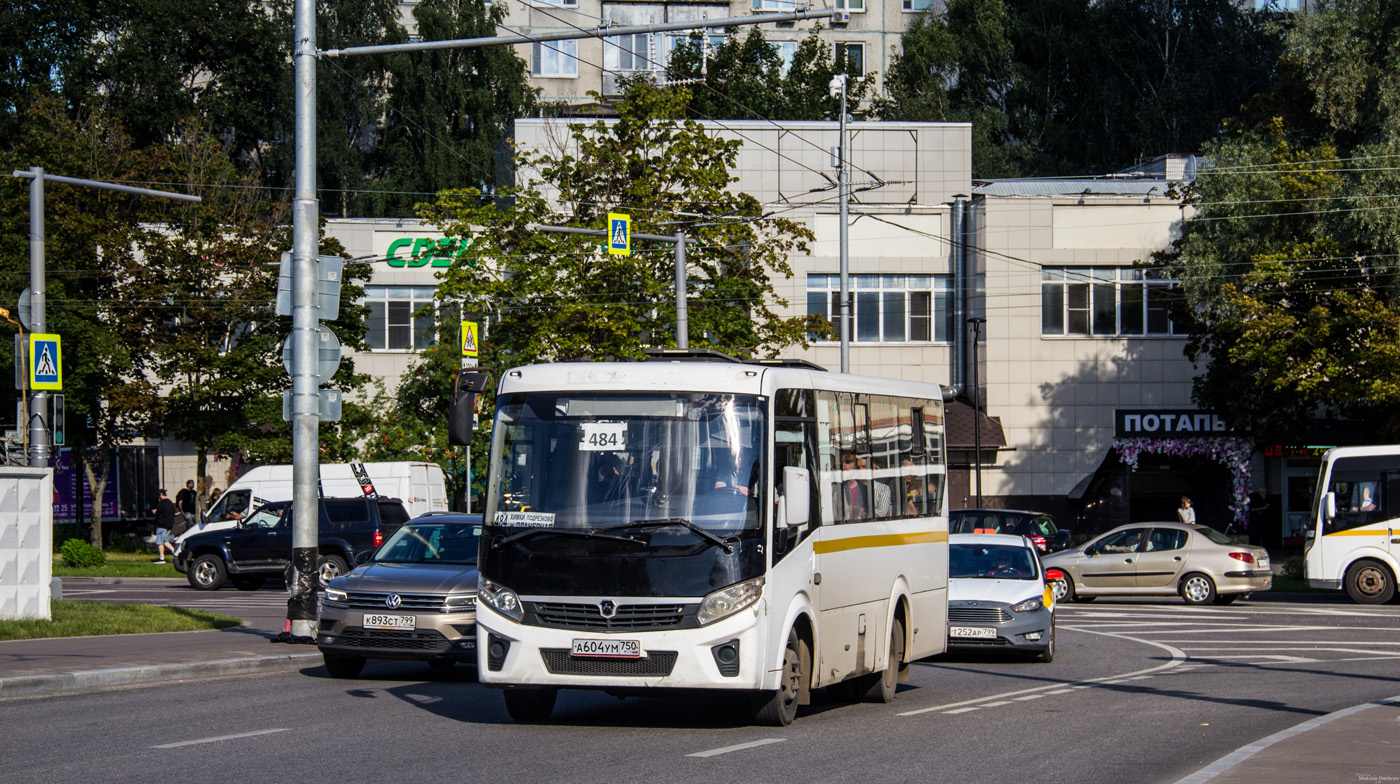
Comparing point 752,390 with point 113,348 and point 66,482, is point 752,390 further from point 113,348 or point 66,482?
point 66,482

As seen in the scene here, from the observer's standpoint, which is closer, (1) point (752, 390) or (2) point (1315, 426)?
(1) point (752, 390)

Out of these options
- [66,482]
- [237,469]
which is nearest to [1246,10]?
[237,469]

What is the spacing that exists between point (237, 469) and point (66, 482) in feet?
19.4

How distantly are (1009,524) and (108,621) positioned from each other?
19.2m

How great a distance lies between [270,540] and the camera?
32.1 meters

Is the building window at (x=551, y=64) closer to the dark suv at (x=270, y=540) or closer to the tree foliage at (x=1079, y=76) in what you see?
the tree foliage at (x=1079, y=76)

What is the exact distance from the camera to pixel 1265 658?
19.6m

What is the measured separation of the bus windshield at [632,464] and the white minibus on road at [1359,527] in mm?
21054

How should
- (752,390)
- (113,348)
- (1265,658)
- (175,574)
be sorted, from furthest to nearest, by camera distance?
(113,348) → (175,574) → (1265,658) → (752,390)

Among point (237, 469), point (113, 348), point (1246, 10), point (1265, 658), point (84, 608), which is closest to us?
point (1265, 658)

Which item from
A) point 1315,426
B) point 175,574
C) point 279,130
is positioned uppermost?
point 279,130

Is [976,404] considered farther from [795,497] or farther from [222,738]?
[222,738]

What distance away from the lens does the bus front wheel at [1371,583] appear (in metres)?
29.3

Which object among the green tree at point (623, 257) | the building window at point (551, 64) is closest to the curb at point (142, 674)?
the green tree at point (623, 257)
